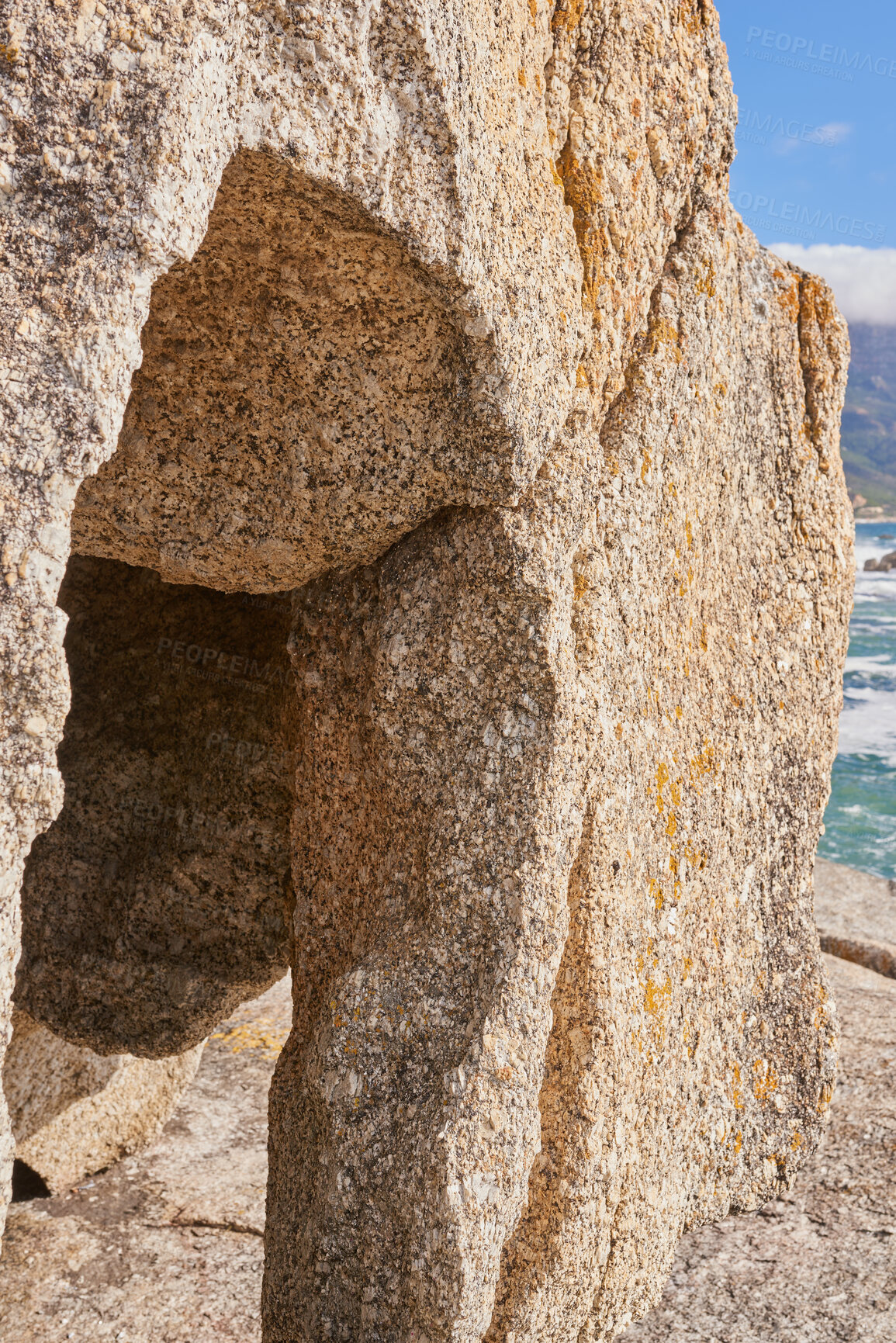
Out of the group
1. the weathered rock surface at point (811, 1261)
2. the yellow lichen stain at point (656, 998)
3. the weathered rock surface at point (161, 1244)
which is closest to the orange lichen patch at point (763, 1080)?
the weathered rock surface at point (811, 1261)

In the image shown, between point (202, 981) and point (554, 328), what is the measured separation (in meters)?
2.47

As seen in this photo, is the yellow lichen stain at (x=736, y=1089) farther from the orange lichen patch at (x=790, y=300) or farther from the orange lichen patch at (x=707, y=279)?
the orange lichen patch at (x=790, y=300)

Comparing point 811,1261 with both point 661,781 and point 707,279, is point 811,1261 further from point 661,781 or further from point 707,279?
point 707,279

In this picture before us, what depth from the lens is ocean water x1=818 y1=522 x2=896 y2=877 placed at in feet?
55.6

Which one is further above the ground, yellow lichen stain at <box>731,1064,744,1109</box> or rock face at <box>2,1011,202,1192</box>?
yellow lichen stain at <box>731,1064,744,1109</box>

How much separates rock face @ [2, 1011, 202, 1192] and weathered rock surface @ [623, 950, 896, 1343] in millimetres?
2305

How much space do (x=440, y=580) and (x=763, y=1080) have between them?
221cm

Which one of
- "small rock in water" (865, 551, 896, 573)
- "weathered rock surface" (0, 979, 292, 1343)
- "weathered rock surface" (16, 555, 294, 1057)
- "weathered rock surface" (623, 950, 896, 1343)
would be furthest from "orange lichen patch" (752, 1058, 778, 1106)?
"small rock in water" (865, 551, 896, 573)

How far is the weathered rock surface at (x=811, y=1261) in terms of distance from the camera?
3217mm

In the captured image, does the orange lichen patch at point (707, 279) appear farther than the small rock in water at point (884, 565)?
No

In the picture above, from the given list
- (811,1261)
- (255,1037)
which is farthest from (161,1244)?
(811,1261)

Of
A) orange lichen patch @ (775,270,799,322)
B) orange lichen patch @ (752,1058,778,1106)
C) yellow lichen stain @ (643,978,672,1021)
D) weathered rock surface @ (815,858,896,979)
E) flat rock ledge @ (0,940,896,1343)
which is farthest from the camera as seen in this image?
weathered rock surface @ (815,858,896,979)

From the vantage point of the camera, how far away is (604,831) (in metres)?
2.78

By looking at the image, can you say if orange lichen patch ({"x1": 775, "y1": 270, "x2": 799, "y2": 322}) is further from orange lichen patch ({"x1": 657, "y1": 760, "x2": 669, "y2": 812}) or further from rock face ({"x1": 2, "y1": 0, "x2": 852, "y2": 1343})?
orange lichen patch ({"x1": 657, "y1": 760, "x2": 669, "y2": 812})
